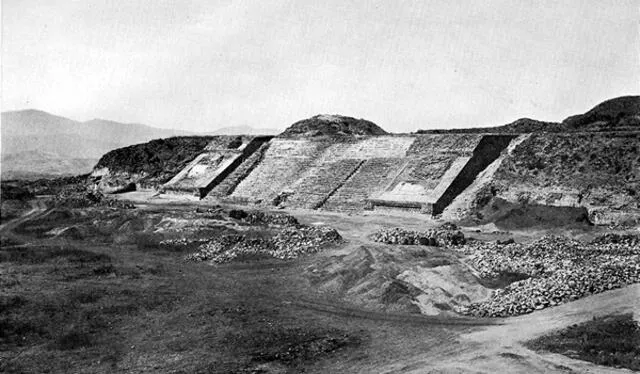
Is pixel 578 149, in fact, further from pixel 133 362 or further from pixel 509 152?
pixel 133 362

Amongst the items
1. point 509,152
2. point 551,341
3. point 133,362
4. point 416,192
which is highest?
point 509,152

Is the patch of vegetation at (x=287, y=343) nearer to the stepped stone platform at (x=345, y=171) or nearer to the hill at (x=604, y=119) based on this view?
the stepped stone platform at (x=345, y=171)

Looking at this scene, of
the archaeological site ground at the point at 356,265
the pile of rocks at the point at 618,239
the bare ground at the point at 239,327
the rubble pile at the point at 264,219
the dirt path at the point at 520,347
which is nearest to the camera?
the dirt path at the point at 520,347

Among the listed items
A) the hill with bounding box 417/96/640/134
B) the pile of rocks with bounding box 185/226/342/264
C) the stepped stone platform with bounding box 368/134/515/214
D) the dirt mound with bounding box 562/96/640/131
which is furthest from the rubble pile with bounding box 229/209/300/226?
the dirt mound with bounding box 562/96/640/131

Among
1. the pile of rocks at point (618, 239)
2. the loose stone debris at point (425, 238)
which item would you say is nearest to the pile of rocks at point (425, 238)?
the loose stone debris at point (425, 238)

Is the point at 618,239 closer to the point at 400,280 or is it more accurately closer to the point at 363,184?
the point at 400,280

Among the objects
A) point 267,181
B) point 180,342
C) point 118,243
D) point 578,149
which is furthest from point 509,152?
point 180,342
